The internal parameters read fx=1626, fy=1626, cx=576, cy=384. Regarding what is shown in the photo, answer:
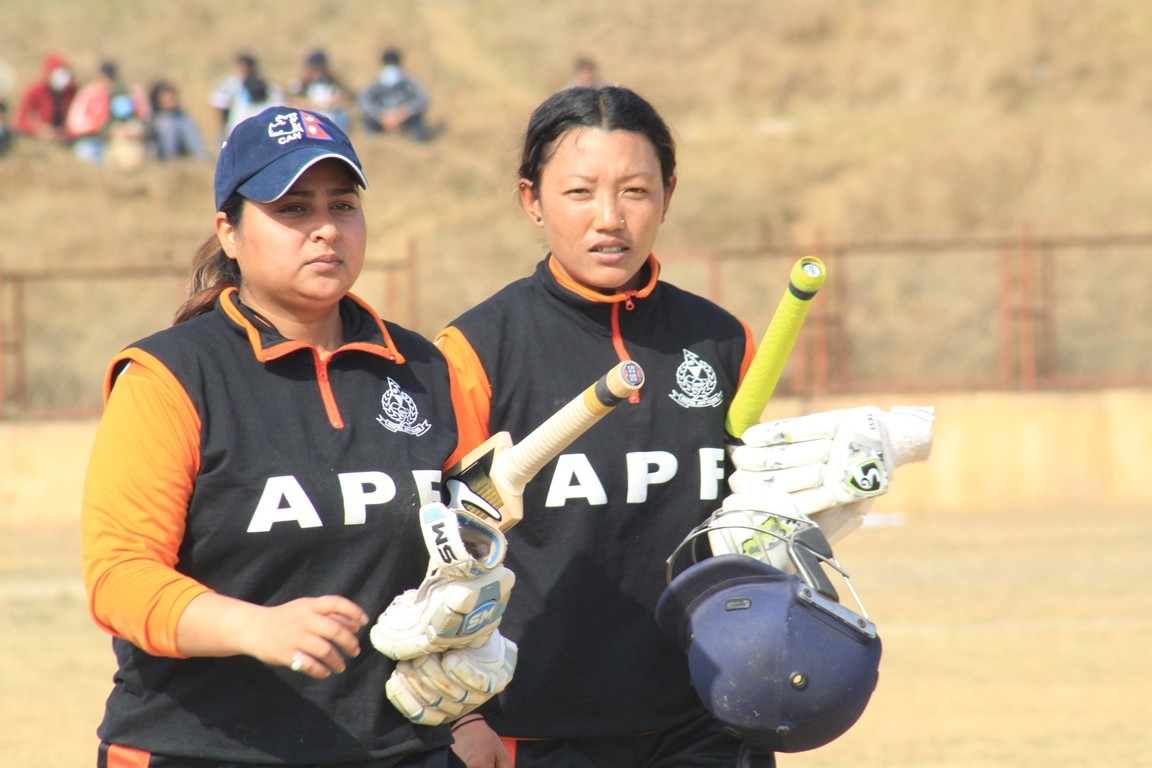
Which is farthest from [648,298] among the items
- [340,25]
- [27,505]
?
[340,25]

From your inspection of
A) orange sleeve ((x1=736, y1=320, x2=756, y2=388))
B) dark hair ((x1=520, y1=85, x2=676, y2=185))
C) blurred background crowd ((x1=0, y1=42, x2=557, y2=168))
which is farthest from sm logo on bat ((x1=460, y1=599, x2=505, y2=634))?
blurred background crowd ((x1=0, y1=42, x2=557, y2=168))

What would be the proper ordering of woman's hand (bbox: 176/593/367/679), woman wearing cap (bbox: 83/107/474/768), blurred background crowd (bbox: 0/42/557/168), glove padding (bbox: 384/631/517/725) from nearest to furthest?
1. woman's hand (bbox: 176/593/367/679)
2. woman wearing cap (bbox: 83/107/474/768)
3. glove padding (bbox: 384/631/517/725)
4. blurred background crowd (bbox: 0/42/557/168)

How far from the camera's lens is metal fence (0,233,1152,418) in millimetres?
16984

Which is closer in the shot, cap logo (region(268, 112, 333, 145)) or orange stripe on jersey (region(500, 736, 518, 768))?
cap logo (region(268, 112, 333, 145))

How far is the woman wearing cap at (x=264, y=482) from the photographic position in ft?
8.89

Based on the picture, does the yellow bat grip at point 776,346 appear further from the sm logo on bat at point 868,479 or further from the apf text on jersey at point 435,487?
the sm logo on bat at point 868,479

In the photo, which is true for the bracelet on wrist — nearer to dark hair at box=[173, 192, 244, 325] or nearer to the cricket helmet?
the cricket helmet

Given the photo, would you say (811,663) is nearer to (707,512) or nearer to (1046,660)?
(707,512)

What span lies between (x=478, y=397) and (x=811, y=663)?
91 cm

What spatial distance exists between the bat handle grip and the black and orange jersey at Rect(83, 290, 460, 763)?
0.50 ft

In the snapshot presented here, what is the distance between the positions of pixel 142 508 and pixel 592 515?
3.69 ft

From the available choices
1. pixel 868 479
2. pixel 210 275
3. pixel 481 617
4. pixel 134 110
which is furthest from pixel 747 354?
pixel 134 110

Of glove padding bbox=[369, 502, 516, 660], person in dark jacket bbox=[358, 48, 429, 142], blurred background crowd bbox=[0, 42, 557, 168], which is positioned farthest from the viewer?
person in dark jacket bbox=[358, 48, 429, 142]

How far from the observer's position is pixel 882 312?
20375 mm
